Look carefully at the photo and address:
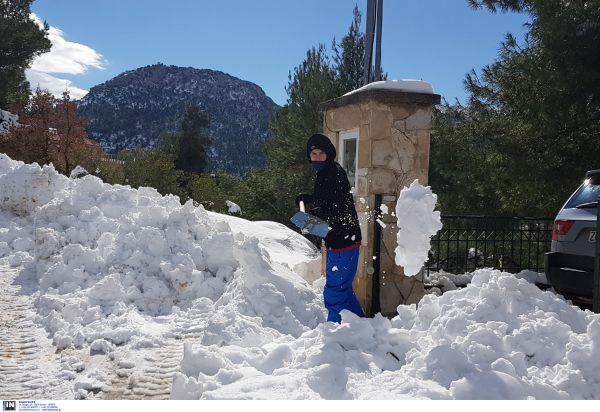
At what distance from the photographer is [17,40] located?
1583 centimetres

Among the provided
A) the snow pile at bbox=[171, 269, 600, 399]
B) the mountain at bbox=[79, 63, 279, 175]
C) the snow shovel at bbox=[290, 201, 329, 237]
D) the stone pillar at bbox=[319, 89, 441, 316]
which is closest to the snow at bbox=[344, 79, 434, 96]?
the stone pillar at bbox=[319, 89, 441, 316]

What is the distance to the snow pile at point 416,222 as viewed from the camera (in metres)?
3.62

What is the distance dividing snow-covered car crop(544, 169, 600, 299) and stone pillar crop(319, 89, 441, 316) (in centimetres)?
140

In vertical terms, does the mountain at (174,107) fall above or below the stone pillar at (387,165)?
above

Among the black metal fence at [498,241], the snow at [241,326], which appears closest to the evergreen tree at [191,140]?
the black metal fence at [498,241]

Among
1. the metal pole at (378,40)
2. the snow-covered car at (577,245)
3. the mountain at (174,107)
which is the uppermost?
the mountain at (174,107)

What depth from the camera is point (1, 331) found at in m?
3.96

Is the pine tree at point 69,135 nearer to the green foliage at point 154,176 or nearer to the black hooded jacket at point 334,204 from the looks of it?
the green foliage at point 154,176

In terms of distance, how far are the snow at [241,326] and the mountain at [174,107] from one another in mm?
57500

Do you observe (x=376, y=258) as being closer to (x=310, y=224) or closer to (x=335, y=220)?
(x=335, y=220)

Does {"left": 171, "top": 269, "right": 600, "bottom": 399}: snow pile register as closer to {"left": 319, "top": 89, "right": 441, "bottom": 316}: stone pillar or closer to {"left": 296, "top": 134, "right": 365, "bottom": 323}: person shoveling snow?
{"left": 296, "top": 134, "right": 365, "bottom": 323}: person shoveling snow

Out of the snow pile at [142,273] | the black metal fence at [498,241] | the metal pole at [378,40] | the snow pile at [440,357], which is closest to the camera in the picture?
the snow pile at [440,357]

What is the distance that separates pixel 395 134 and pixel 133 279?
3496 millimetres

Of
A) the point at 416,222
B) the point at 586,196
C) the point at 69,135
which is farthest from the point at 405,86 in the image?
the point at 69,135
